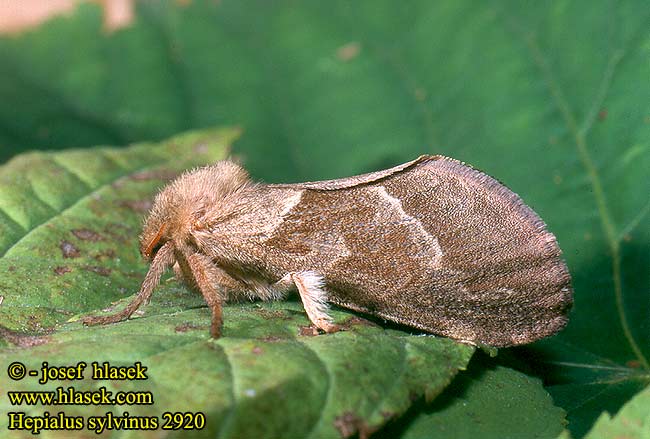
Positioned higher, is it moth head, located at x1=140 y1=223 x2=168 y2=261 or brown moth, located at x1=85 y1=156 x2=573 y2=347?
moth head, located at x1=140 y1=223 x2=168 y2=261

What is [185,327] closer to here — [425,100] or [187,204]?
[187,204]

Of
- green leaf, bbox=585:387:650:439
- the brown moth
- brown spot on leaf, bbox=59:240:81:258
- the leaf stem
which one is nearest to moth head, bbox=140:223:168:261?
the brown moth

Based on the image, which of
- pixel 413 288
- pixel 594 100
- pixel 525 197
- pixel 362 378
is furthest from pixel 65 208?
pixel 594 100

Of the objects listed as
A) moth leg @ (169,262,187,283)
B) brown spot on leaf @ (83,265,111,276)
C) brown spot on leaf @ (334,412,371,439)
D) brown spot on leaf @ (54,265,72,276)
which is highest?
brown spot on leaf @ (83,265,111,276)

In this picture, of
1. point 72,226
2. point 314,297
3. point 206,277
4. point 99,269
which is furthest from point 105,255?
point 314,297

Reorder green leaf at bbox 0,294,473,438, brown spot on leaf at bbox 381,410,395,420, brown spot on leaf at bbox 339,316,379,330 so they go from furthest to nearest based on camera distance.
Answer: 1. brown spot on leaf at bbox 339,316,379,330
2. brown spot on leaf at bbox 381,410,395,420
3. green leaf at bbox 0,294,473,438

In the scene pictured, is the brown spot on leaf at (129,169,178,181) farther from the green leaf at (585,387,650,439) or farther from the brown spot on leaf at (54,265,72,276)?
the green leaf at (585,387,650,439)
